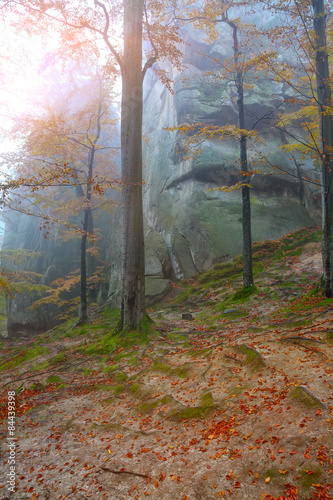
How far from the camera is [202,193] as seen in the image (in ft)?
52.6

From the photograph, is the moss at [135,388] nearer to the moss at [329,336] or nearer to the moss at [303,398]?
the moss at [303,398]

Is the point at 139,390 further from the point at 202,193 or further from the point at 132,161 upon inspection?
the point at 202,193

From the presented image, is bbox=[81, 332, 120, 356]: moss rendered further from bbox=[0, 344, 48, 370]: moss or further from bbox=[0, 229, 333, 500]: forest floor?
bbox=[0, 344, 48, 370]: moss

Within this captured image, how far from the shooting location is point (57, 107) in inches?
839

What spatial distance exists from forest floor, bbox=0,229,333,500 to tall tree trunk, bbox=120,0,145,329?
1.59 metres

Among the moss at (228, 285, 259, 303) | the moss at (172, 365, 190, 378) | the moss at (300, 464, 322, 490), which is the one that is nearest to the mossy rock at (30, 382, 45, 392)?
the moss at (172, 365, 190, 378)

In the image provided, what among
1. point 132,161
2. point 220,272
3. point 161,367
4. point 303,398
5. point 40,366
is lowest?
point 40,366

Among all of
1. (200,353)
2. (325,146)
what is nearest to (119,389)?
(200,353)

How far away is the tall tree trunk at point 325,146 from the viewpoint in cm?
725

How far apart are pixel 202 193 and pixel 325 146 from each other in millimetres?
8945

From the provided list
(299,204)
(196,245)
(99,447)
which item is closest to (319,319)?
(99,447)

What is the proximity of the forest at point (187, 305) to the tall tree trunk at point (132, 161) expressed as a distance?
44mm

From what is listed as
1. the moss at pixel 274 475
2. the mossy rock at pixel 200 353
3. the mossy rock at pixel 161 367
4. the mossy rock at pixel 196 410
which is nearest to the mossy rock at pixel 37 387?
the mossy rock at pixel 161 367

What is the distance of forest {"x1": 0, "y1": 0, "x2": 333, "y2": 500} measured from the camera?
3137 millimetres
